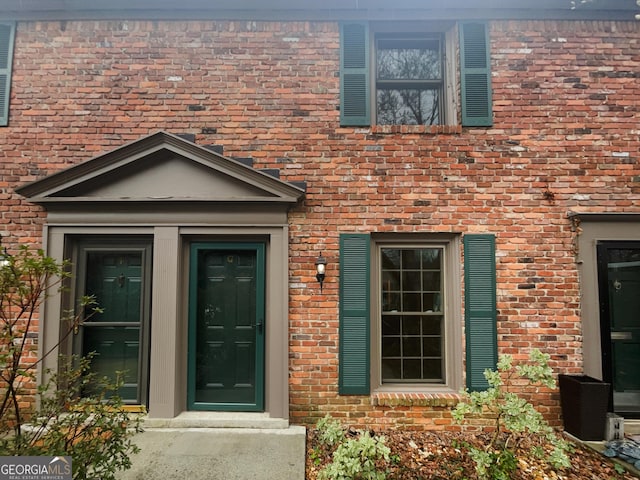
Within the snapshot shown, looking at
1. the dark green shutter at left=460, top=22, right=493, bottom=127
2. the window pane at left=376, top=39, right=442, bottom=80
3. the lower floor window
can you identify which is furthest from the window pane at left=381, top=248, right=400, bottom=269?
the window pane at left=376, top=39, right=442, bottom=80

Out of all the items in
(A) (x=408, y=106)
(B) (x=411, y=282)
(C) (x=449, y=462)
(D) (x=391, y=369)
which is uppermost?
(A) (x=408, y=106)

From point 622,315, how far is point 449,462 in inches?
109

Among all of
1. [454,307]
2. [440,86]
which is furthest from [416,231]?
[440,86]

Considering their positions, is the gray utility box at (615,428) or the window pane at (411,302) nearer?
the gray utility box at (615,428)

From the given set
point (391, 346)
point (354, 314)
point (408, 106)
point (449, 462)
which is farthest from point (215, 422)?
point (408, 106)

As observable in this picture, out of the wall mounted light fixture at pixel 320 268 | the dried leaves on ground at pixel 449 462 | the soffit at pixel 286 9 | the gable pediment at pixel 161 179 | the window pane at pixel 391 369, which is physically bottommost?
the dried leaves on ground at pixel 449 462

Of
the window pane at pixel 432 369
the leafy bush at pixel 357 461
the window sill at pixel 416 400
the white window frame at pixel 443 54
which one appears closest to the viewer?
the leafy bush at pixel 357 461

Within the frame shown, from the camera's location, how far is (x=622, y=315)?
14.6 feet

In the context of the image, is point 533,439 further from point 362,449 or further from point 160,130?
point 160,130

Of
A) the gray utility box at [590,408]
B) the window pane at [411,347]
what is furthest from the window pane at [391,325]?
the gray utility box at [590,408]

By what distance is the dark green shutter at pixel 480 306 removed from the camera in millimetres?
4305

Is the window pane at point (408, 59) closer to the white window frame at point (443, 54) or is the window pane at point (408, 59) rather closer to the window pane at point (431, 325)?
the white window frame at point (443, 54)

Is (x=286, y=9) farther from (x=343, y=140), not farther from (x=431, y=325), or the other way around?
(x=431, y=325)

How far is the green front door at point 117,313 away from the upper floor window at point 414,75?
10.2 feet
